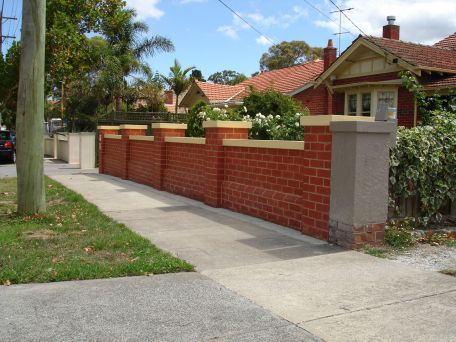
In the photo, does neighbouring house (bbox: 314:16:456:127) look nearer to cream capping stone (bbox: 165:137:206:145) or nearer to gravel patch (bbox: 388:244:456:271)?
cream capping stone (bbox: 165:137:206:145)

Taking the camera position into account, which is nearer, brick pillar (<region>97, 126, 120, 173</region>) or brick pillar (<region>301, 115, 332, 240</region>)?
brick pillar (<region>301, 115, 332, 240</region>)

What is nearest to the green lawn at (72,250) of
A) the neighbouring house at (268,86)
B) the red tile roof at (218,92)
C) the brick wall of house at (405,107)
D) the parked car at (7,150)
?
the brick wall of house at (405,107)

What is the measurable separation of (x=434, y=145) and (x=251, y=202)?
327 cm

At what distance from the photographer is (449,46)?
1997 cm

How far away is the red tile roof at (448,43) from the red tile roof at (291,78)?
19.1ft

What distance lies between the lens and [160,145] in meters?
13.7

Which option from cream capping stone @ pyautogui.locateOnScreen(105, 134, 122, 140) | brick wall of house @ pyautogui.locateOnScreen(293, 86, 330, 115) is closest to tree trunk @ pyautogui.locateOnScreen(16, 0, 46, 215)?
cream capping stone @ pyautogui.locateOnScreen(105, 134, 122, 140)

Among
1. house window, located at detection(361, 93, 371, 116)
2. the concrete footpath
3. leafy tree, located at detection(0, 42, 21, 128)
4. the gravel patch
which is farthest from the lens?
leafy tree, located at detection(0, 42, 21, 128)

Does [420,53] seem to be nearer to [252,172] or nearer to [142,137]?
[142,137]

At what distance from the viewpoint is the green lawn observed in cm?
572

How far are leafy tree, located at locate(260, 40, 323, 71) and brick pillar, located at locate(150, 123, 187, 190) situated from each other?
47.9 metres

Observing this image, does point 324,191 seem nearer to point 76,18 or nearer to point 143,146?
point 143,146

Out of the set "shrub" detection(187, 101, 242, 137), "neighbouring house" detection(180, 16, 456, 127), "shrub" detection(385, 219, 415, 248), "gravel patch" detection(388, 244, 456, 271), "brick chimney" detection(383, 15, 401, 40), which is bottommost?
"gravel patch" detection(388, 244, 456, 271)

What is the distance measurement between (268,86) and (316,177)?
21626mm
